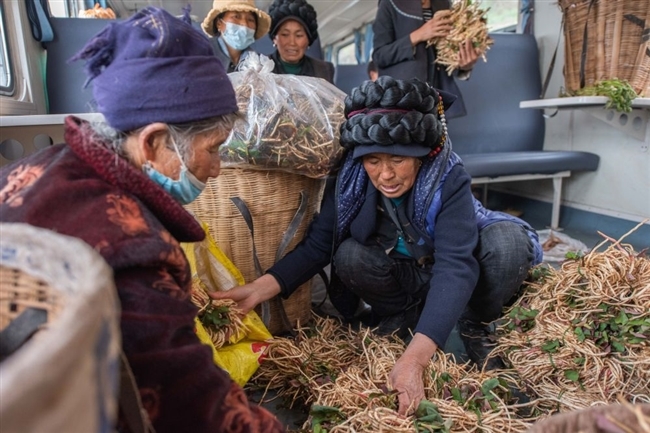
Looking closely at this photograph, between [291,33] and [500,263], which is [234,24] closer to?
[291,33]

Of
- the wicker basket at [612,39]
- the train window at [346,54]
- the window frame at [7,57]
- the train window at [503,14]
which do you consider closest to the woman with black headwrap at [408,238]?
the wicker basket at [612,39]

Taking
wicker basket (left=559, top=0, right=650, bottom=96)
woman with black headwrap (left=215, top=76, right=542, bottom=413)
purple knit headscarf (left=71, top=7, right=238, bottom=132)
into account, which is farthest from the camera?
wicker basket (left=559, top=0, right=650, bottom=96)

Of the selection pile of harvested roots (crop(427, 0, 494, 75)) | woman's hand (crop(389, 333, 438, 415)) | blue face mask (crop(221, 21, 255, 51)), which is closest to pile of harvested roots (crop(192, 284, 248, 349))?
woman's hand (crop(389, 333, 438, 415))

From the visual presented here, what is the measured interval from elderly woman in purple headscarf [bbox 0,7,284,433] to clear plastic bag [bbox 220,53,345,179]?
22.2 inches

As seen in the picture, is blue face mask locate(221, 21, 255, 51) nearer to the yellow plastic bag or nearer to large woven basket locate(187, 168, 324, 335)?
large woven basket locate(187, 168, 324, 335)

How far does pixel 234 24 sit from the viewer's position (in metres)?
2.04

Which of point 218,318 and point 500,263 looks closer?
point 218,318

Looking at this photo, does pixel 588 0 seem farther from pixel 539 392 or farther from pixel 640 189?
pixel 539 392

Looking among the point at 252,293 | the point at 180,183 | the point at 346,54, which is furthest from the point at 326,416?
the point at 346,54

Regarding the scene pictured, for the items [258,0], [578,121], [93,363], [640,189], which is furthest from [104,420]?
[258,0]

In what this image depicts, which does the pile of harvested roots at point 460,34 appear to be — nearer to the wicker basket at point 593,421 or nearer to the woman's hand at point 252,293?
the woman's hand at point 252,293

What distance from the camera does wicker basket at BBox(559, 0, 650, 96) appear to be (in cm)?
218

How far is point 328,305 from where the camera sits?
6.54 feet

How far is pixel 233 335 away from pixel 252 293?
20 centimetres
